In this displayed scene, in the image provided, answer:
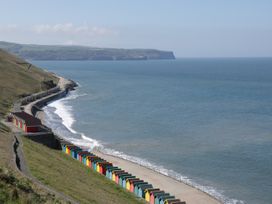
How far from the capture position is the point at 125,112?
101312 millimetres

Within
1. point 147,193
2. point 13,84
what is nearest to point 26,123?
point 147,193

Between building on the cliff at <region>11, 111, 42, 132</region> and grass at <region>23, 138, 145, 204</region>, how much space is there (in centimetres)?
513

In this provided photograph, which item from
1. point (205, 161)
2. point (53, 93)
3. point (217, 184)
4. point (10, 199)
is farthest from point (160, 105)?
point (10, 199)

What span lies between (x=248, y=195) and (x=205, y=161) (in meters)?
12.5

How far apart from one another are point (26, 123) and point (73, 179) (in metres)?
19.4

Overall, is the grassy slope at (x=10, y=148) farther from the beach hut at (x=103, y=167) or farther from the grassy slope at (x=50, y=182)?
the beach hut at (x=103, y=167)

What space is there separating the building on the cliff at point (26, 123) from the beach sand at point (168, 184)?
1004cm

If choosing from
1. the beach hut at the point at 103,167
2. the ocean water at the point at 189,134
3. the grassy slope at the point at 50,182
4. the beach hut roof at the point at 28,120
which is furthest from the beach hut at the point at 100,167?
the beach hut roof at the point at 28,120

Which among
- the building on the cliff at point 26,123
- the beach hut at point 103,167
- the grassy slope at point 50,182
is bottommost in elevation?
the grassy slope at point 50,182

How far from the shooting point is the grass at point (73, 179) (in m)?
30.8

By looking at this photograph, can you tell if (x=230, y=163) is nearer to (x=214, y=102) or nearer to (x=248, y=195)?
(x=248, y=195)

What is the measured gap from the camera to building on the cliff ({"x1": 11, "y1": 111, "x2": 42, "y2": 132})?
51656 mm

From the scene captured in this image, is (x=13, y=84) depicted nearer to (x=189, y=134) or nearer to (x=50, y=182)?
(x=189, y=134)

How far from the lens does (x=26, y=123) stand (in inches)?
2078
